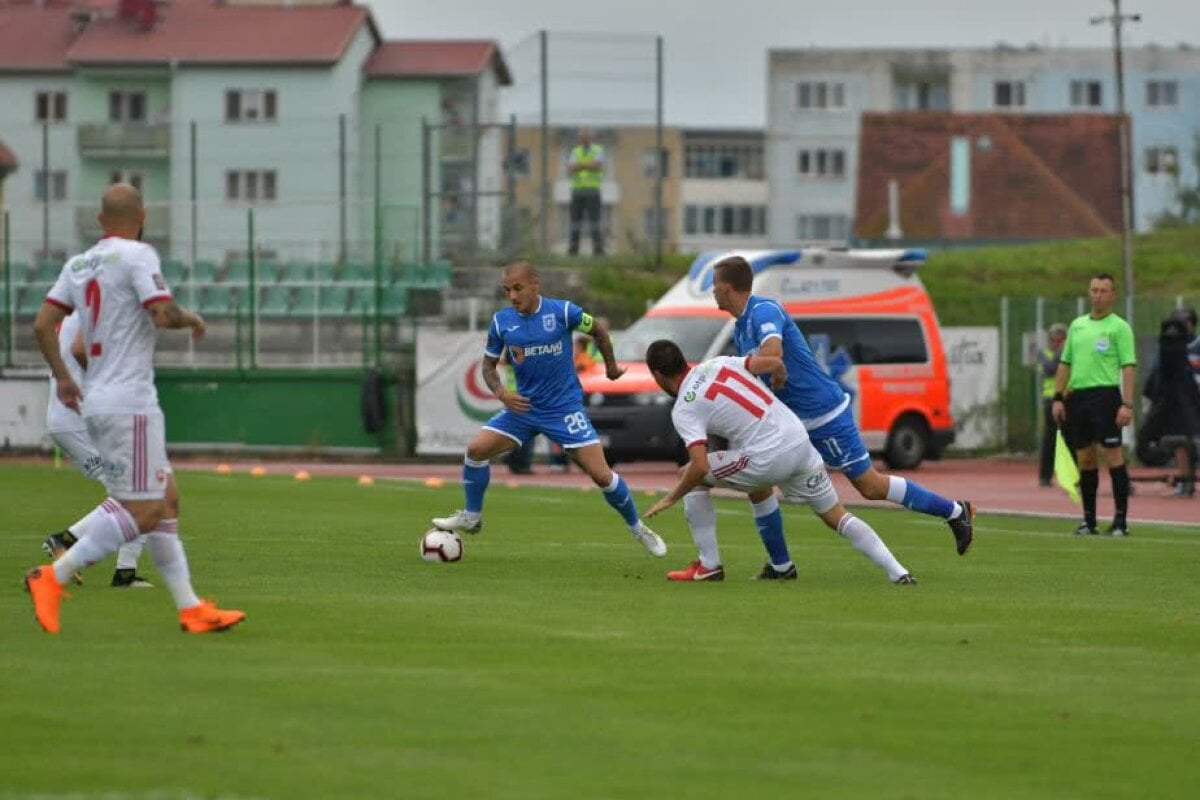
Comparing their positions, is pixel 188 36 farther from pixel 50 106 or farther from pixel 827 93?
pixel 827 93

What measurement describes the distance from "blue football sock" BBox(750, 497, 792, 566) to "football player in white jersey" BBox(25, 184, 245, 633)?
13.1 feet

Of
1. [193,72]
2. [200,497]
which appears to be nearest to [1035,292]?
[200,497]

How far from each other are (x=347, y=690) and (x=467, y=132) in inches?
1431

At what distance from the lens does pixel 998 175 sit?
9438 cm

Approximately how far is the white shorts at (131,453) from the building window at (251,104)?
238ft

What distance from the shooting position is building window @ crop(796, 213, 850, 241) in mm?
105250

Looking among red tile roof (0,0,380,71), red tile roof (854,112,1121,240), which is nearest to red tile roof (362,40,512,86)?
red tile roof (0,0,380,71)

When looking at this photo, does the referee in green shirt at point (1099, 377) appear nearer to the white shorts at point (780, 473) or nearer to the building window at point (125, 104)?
the white shorts at point (780, 473)

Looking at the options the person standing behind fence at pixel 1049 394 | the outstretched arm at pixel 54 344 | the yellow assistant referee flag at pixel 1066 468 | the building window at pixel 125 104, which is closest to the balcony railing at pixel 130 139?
the building window at pixel 125 104

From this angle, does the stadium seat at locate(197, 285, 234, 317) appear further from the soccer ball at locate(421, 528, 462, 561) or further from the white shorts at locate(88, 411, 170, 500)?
the white shorts at locate(88, 411, 170, 500)

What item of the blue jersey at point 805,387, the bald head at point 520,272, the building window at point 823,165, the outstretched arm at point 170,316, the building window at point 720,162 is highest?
the building window at point 720,162

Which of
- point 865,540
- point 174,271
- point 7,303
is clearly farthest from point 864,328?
point 865,540

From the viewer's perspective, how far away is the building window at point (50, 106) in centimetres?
8344

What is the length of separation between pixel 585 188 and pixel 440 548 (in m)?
31.8
